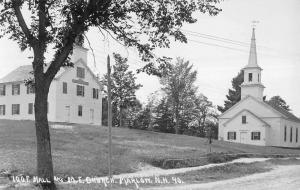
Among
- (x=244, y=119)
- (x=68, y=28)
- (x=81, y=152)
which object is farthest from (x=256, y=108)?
(x=68, y=28)

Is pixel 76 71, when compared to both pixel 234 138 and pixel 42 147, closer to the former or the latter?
pixel 234 138

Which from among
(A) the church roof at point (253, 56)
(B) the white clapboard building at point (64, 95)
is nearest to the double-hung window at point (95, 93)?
(B) the white clapboard building at point (64, 95)

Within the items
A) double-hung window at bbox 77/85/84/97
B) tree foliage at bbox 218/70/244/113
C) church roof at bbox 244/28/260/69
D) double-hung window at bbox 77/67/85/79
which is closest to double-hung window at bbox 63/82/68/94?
double-hung window at bbox 77/85/84/97

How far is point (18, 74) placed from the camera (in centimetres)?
5403

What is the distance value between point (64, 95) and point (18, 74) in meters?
7.92

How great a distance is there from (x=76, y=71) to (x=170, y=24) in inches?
1421

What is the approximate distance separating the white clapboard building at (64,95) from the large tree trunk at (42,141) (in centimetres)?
3326

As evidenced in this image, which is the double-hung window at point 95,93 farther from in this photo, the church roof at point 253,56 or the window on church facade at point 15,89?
the church roof at point 253,56

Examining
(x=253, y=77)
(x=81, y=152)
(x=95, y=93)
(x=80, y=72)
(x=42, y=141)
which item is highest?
(x=253, y=77)

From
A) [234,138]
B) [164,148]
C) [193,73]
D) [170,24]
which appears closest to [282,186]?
[170,24]

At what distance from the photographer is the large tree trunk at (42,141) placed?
49.5ft

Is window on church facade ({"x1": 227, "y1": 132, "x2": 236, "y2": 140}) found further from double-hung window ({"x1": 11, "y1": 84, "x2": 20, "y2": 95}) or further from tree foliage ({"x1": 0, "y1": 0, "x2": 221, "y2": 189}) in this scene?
tree foliage ({"x1": 0, "y1": 0, "x2": 221, "y2": 189})

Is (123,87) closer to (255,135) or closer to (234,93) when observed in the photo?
(255,135)

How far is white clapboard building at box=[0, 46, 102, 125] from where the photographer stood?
48.9 m
